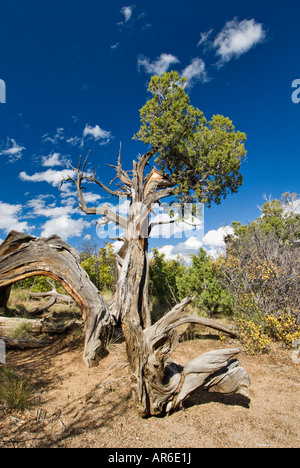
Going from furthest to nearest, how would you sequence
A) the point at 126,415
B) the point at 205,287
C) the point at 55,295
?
1. the point at 55,295
2. the point at 205,287
3. the point at 126,415

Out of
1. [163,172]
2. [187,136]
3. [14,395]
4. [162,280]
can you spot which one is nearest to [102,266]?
[162,280]

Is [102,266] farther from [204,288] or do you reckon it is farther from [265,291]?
[265,291]

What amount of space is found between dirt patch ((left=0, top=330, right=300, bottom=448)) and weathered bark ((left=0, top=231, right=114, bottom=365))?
0.82m

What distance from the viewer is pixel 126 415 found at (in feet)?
11.4

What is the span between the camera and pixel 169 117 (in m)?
8.95

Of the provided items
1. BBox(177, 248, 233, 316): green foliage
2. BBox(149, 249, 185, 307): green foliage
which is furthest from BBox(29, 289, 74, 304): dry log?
BBox(177, 248, 233, 316): green foliage

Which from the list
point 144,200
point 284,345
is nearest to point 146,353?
point 284,345

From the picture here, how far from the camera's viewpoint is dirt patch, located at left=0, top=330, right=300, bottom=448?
9.62 ft

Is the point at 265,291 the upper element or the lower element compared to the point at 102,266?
lower

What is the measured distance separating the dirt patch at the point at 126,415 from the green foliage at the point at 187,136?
6600mm

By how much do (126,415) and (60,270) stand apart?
3.58 metres

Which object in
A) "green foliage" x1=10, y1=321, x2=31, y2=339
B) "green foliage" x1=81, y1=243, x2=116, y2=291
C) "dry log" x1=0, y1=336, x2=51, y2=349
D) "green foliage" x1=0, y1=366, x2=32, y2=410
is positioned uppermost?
"green foliage" x1=81, y1=243, x2=116, y2=291

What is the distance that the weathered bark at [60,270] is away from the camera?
5723 millimetres

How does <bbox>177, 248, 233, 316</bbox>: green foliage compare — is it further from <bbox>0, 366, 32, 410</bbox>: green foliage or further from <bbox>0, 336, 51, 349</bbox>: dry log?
<bbox>0, 366, 32, 410</bbox>: green foliage
